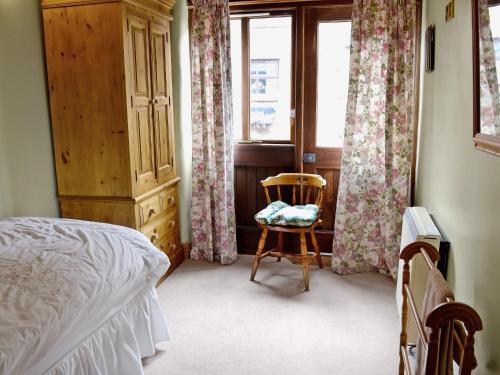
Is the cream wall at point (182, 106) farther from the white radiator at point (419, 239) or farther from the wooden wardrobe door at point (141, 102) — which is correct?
the white radiator at point (419, 239)

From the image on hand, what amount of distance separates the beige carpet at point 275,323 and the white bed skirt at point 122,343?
6.4 inches

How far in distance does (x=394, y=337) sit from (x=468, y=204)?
1.08 metres

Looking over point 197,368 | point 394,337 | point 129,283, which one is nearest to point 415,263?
point 394,337

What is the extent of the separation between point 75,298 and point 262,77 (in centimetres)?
254

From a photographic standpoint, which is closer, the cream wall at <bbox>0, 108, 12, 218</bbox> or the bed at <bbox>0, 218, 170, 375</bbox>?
the bed at <bbox>0, 218, 170, 375</bbox>

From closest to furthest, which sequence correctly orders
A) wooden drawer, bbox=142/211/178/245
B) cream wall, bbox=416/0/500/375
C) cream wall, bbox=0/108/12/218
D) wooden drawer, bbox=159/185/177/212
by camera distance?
cream wall, bbox=416/0/500/375, cream wall, bbox=0/108/12/218, wooden drawer, bbox=142/211/178/245, wooden drawer, bbox=159/185/177/212

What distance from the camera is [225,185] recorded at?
12.1 ft

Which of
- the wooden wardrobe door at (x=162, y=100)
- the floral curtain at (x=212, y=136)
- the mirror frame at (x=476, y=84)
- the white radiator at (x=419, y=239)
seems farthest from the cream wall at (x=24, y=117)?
the mirror frame at (x=476, y=84)

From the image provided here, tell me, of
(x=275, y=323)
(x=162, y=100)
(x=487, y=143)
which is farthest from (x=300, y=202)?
(x=487, y=143)

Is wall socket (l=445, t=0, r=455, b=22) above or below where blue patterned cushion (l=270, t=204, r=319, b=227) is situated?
above

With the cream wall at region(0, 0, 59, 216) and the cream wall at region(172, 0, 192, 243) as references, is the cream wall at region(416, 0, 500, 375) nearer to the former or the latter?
the cream wall at region(172, 0, 192, 243)

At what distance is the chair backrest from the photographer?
3.52 metres

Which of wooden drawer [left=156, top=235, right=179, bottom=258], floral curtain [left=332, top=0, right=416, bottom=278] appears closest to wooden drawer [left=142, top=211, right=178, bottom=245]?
wooden drawer [left=156, top=235, right=179, bottom=258]

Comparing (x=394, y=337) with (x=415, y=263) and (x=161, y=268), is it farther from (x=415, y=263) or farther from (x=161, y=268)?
(x=161, y=268)
